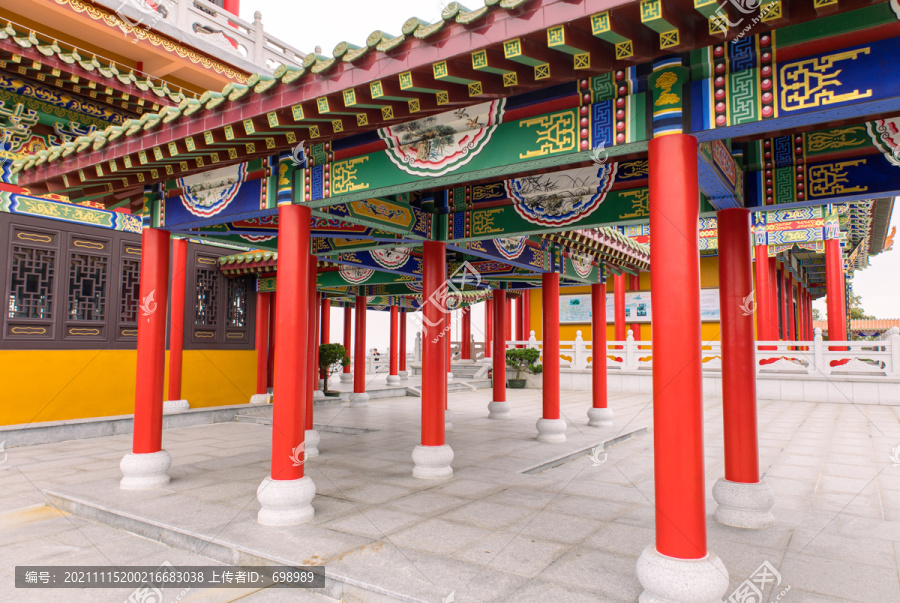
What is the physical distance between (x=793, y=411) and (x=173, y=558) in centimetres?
1337

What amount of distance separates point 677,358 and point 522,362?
16387 mm

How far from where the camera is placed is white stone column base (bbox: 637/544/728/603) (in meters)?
2.95

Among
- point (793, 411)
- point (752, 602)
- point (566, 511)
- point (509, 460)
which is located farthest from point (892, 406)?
point (752, 602)

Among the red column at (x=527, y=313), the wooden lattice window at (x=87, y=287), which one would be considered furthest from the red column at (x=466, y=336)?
the wooden lattice window at (x=87, y=287)

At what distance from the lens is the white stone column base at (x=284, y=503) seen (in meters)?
4.66

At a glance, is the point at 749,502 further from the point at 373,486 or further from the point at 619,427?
the point at 619,427

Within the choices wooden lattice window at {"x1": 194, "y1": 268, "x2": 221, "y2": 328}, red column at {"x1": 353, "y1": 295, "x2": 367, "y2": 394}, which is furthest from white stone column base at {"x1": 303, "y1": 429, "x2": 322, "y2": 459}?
red column at {"x1": 353, "y1": 295, "x2": 367, "y2": 394}

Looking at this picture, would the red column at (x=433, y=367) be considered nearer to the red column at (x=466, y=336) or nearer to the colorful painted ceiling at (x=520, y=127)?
the colorful painted ceiling at (x=520, y=127)

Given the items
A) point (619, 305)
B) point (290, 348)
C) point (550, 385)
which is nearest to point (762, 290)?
point (619, 305)

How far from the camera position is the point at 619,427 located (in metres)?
10.3

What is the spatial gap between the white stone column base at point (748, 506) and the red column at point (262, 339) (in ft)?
34.8

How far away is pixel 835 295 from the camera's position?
15.9 metres

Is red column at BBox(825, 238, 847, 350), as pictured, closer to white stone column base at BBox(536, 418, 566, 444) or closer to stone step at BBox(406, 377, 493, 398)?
stone step at BBox(406, 377, 493, 398)

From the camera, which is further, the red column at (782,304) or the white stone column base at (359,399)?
the red column at (782,304)
